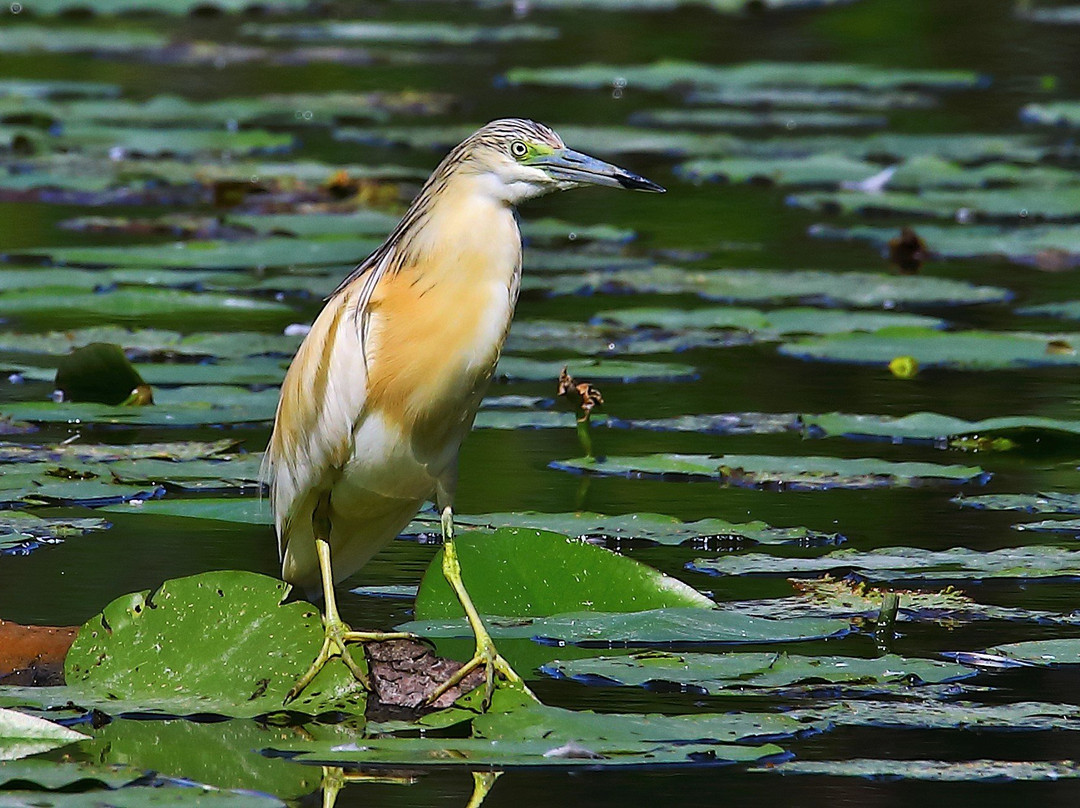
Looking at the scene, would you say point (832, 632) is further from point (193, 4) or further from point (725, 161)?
point (193, 4)

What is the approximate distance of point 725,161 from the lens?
10.8 meters

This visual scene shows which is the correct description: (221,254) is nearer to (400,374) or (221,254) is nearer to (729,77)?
(400,374)

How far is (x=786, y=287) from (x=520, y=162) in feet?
13.7

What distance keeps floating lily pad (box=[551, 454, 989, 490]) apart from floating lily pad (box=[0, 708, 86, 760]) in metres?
2.30

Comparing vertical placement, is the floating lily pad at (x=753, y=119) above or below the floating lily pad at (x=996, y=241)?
above

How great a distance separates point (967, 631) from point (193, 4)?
42.9 ft

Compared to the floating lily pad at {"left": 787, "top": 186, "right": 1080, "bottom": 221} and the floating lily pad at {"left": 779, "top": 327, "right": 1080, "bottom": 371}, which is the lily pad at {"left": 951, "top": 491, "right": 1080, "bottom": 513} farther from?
the floating lily pad at {"left": 787, "top": 186, "right": 1080, "bottom": 221}

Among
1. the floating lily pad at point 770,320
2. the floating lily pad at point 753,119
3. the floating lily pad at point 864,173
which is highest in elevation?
the floating lily pad at point 753,119

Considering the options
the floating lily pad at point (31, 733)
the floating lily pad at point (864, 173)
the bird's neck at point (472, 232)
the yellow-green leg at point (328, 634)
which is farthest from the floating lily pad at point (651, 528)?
the floating lily pad at point (864, 173)

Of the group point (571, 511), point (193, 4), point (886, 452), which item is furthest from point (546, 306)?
point (193, 4)

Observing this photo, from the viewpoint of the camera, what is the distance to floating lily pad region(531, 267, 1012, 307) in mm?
8078

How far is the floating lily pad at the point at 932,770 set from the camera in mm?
3406

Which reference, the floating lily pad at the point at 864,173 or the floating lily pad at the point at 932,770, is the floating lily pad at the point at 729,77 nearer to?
the floating lily pad at the point at 864,173

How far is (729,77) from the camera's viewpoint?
13.7 metres
